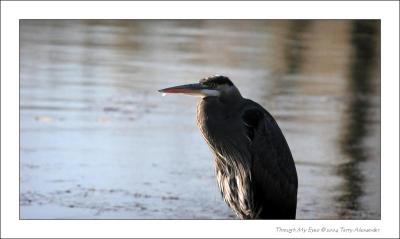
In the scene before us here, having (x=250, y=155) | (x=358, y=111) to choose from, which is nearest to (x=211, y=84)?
(x=250, y=155)

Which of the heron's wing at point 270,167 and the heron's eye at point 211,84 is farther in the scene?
the heron's wing at point 270,167

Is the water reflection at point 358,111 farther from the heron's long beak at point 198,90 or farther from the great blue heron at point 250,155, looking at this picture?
the heron's long beak at point 198,90

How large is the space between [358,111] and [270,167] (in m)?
4.91

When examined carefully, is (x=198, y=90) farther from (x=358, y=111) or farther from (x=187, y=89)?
(x=358, y=111)

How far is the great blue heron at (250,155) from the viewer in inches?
291

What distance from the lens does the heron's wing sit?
7410 mm

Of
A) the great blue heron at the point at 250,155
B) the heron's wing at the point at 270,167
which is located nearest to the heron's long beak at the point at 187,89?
the great blue heron at the point at 250,155

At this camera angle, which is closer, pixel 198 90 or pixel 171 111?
pixel 198 90

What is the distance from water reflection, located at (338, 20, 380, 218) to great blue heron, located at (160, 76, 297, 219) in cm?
142

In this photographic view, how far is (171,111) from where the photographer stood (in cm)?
1174

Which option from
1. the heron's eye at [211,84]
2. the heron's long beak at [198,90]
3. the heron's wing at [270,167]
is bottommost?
the heron's wing at [270,167]

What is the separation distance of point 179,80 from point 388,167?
5071mm

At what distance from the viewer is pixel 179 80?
12.4 m

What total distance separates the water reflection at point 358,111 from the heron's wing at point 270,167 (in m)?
1.40
